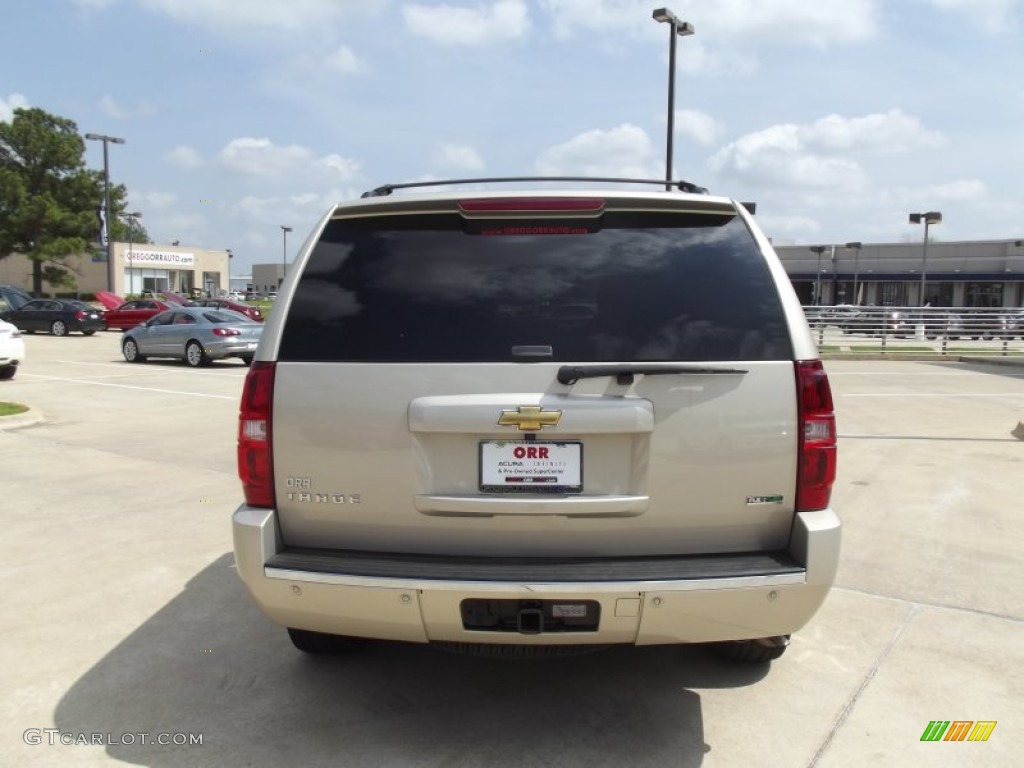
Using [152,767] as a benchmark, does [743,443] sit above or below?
above

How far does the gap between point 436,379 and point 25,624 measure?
116 inches

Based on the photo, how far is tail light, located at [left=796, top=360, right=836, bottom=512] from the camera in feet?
9.59

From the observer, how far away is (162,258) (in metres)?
76.9

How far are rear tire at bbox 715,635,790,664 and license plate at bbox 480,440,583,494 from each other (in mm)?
1305

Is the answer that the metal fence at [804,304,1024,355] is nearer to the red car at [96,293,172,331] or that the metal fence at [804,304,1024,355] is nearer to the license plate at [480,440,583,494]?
the license plate at [480,440,583,494]

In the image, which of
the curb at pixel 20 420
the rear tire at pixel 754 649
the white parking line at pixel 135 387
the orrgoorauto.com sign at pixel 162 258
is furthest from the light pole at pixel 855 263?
the rear tire at pixel 754 649

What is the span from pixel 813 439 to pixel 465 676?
1.89m

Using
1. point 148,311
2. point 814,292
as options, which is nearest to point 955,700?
point 148,311

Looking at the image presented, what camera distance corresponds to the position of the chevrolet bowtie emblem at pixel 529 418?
9.29ft

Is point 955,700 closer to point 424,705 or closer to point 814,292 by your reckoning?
point 424,705

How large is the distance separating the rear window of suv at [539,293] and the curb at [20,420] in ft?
29.8

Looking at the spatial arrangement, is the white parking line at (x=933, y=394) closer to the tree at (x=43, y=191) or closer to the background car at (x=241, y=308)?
the background car at (x=241, y=308)

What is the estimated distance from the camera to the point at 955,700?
3490mm

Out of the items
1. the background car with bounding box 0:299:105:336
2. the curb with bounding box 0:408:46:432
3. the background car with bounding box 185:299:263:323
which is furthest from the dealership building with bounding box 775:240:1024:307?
the curb with bounding box 0:408:46:432
